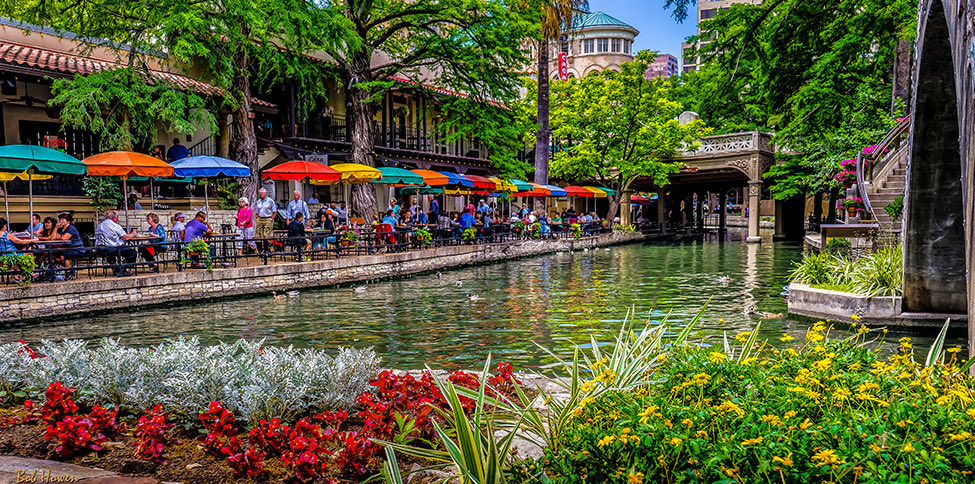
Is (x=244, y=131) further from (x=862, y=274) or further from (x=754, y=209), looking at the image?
(x=754, y=209)

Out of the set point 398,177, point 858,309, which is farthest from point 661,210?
point 858,309

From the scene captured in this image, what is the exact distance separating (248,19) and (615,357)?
15.8 metres

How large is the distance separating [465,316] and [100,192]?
1468 centimetres

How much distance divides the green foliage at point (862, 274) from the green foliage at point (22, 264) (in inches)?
538

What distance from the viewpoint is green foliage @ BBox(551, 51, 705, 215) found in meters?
33.9

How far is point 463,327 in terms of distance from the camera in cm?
1032

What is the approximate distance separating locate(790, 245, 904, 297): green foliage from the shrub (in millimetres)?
8561

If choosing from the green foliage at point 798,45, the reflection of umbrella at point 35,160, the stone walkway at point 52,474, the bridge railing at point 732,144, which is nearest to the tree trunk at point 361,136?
the reflection of umbrella at point 35,160

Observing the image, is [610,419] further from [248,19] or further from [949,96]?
[248,19]

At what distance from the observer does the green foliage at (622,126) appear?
33.9 meters

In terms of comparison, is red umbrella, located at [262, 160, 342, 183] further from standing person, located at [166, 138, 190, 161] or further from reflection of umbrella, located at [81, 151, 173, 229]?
standing person, located at [166, 138, 190, 161]

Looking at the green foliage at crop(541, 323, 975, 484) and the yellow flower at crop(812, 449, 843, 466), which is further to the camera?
the green foliage at crop(541, 323, 975, 484)

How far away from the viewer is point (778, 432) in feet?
8.68

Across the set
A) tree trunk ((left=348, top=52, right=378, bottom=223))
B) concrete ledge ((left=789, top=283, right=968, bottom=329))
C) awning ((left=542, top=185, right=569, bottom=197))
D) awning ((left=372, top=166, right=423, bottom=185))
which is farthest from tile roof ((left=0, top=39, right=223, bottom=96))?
concrete ledge ((left=789, top=283, right=968, bottom=329))
